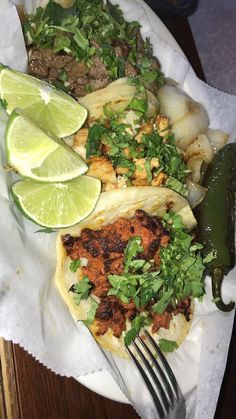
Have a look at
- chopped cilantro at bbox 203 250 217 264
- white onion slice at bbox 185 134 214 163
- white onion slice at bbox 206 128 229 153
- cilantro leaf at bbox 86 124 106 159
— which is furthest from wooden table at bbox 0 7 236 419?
white onion slice at bbox 206 128 229 153

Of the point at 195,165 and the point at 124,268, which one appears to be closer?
the point at 124,268

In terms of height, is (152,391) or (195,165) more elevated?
(195,165)

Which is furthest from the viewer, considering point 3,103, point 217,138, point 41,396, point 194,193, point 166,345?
point 217,138

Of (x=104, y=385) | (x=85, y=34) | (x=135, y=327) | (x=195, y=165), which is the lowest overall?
(x=104, y=385)

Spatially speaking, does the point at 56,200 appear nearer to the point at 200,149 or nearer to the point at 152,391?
the point at 152,391

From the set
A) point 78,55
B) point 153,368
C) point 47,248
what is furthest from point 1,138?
point 153,368

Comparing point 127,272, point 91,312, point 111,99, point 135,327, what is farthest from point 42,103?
point 135,327
